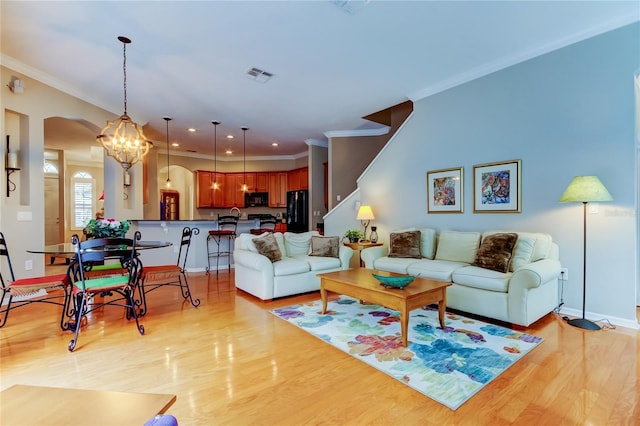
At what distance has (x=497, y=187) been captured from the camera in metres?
4.07

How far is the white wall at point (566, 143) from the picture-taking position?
315 cm

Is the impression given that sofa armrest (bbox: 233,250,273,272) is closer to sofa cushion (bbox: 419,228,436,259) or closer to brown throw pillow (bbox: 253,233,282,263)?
brown throw pillow (bbox: 253,233,282,263)

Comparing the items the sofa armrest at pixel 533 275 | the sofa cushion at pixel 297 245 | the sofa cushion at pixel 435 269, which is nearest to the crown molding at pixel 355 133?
the sofa cushion at pixel 297 245

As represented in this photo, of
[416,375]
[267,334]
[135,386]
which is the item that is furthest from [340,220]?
[135,386]

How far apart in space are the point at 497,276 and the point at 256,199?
745 centimetres

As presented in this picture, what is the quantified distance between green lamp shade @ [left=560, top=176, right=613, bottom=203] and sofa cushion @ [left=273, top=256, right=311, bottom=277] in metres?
3.06

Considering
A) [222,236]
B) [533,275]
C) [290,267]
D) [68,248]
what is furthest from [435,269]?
[222,236]

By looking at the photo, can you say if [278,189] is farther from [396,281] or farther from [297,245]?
[396,281]

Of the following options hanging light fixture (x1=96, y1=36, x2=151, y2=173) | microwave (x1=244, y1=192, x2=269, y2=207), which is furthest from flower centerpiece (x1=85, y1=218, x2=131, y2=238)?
microwave (x1=244, y1=192, x2=269, y2=207)

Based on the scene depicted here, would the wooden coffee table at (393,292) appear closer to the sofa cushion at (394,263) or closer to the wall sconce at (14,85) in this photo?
the sofa cushion at (394,263)

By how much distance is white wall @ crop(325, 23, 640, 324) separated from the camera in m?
3.15

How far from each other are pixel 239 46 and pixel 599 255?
4493 mm

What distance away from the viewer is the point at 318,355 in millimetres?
2535

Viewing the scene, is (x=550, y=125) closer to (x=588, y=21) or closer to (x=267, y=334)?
(x=588, y=21)
